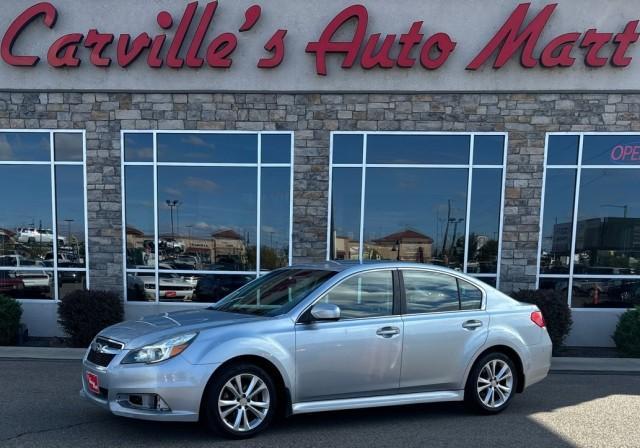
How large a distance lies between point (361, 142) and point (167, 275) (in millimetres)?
4645

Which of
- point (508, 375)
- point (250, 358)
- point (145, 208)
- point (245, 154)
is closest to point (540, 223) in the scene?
point (508, 375)

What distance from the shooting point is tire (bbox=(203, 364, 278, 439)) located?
158 inches

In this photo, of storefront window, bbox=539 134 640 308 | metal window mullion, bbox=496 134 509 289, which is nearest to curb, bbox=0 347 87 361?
metal window mullion, bbox=496 134 509 289

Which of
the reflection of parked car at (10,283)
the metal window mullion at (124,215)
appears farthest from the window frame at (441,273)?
the reflection of parked car at (10,283)

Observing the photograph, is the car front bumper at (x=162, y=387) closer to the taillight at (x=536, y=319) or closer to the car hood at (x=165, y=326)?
the car hood at (x=165, y=326)

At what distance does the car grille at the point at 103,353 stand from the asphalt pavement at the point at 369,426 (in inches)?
24.8

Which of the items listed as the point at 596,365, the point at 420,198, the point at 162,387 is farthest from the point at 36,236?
the point at 596,365

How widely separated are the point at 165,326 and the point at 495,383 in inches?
132

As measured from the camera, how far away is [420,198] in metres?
9.48

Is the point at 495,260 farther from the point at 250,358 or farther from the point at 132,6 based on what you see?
the point at 132,6

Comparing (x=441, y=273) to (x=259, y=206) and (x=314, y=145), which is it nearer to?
(x=314, y=145)

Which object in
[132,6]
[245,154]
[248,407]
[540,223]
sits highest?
[132,6]

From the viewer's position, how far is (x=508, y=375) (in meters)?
5.02

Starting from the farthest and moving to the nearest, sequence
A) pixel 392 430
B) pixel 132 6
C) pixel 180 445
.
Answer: pixel 132 6, pixel 392 430, pixel 180 445
